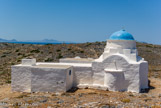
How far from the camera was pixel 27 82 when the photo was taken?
48.4 feet

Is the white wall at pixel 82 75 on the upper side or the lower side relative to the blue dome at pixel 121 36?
lower

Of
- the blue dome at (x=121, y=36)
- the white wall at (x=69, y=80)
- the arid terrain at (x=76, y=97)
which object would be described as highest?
the blue dome at (x=121, y=36)

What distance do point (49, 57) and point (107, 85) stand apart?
18974mm

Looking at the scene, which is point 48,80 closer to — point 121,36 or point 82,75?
point 82,75

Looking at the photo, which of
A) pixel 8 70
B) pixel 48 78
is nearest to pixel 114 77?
pixel 48 78

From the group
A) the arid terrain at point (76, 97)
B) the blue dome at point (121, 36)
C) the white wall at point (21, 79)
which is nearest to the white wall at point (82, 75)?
the arid terrain at point (76, 97)

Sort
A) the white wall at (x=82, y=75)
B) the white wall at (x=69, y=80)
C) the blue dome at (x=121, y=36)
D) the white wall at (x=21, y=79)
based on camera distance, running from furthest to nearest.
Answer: the blue dome at (x=121, y=36)
the white wall at (x=82, y=75)
the white wall at (x=21, y=79)
the white wall at (x=69, y=80)

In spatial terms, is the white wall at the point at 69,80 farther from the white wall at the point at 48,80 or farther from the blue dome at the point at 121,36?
the blue dome at the point at 121,36

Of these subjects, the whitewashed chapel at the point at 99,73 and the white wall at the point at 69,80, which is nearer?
the whitewashed chapel at the point at 99,73

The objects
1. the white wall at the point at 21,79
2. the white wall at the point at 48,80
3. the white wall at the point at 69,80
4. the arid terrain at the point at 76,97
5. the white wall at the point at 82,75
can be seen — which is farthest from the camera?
the white wall at the point at 82,75

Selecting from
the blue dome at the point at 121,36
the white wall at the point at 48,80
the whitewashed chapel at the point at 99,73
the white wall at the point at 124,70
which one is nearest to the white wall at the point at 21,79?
the whitewashed chapel at the point at 99,73

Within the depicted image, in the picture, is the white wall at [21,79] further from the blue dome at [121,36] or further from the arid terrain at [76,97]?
the blue dome at [121,36]

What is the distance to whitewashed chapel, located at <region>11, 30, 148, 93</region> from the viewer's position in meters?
13.5

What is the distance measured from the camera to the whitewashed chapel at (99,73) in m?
13.5
